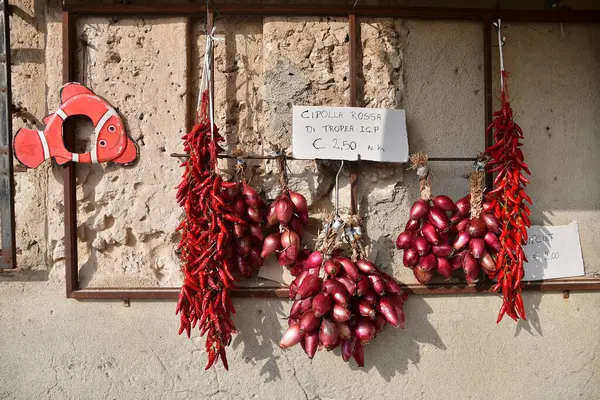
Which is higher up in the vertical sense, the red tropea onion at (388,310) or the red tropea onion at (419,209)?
the red tropea onion at (419,209)

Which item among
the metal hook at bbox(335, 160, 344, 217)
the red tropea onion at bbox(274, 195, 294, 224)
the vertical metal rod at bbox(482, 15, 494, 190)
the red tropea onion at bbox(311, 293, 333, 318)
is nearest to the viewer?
Answer: the red tropea onion at bbox(311, 293, 333, 318)

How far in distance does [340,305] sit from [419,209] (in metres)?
0.61

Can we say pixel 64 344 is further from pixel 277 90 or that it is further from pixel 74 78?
pixel 277 90

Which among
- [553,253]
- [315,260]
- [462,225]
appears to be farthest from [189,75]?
[553,253]

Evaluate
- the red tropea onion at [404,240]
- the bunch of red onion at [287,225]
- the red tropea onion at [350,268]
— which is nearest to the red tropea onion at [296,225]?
the bunch of red onion at [287,225]

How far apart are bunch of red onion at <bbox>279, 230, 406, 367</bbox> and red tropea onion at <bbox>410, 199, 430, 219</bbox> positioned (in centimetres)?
33

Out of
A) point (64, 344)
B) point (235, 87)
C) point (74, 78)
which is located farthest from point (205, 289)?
point (74, 78)

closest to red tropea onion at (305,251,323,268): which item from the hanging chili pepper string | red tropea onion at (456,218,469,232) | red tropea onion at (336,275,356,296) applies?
red tropea onion at (336,275,356,296)

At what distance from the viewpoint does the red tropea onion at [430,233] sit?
1.75 m

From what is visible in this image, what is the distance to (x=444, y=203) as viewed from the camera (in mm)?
1807

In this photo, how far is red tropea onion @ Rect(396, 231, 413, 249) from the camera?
1.81 m

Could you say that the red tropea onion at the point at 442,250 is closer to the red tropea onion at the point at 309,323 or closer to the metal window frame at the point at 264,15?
the metal window frame at the point at 264,15

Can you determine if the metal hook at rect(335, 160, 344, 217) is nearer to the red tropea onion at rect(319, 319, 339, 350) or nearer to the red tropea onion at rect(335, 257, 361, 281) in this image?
the red tropea onion at rect(335, 257, 361, 281)

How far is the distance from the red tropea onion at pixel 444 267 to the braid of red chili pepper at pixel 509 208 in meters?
0.21
